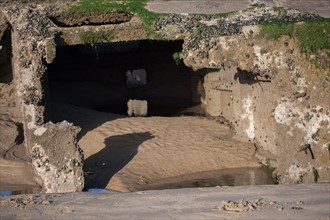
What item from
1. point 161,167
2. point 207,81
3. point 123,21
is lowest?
point 161,167

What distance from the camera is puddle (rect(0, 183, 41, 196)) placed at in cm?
1653

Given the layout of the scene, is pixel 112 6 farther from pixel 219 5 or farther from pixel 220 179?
pixel 220 179

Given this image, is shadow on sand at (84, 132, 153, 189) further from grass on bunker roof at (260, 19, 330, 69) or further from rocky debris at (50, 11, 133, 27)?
grass on bunker roof at (260, 19, 330, 69)

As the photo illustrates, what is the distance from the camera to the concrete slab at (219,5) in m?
18.8

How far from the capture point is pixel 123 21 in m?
18.9

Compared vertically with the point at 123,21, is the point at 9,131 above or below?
below

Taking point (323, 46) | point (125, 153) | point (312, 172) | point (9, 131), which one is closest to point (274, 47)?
point (323, 46)

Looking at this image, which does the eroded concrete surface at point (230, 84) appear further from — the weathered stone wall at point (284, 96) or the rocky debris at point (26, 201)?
the rocky debris at point (26, 201)

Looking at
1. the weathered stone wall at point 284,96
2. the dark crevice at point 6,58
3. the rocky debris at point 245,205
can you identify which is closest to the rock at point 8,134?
the dark crevice at point 6,58

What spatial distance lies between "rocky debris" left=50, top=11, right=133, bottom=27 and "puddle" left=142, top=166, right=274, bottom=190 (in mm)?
3870

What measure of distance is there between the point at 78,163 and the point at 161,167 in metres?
2.38

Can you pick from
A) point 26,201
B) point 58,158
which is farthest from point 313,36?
point 26,201

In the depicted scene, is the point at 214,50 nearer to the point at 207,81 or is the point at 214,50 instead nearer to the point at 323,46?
the point at 323,46

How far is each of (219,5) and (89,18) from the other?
10.1 ft
